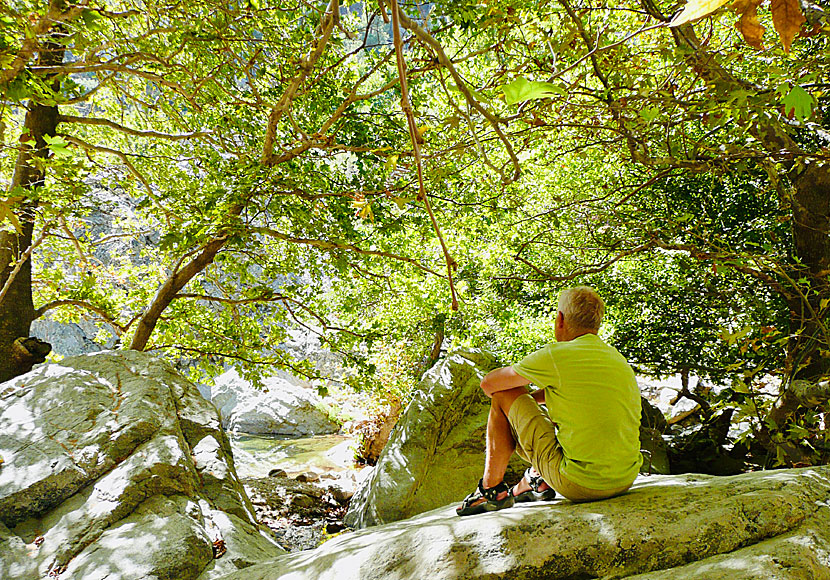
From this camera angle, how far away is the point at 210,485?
413cm

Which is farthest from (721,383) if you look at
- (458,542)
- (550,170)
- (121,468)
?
(121,468)

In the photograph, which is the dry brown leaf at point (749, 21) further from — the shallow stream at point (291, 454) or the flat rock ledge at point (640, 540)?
the shallow stream at point (291, 454)

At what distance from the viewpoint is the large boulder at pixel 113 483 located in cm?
300

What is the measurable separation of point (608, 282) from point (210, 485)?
5179mm

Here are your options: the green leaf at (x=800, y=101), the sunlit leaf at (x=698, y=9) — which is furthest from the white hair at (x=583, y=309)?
the sunlit leaf at (x=698, y=9)

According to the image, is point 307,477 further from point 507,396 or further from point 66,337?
point 66,337

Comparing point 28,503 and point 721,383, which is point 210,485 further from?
point 721,383

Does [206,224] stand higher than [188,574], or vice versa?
[206,224]

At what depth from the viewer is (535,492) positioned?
291 cm

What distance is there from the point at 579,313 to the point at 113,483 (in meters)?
3.38

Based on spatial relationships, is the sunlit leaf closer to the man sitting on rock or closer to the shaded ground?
the man sitting on rock

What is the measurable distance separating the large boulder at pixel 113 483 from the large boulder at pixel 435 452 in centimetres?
127

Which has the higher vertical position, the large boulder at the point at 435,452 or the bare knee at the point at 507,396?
the bare knee at the point at 507,396

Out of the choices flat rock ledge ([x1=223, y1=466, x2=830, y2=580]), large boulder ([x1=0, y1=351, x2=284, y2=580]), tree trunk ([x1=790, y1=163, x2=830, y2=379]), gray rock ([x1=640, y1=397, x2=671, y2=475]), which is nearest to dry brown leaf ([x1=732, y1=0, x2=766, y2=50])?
flat rock ledge ([x1=223, y1=466, x2=830, y2=580])
